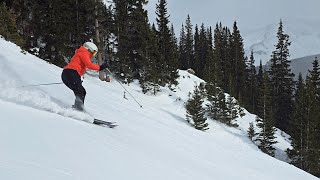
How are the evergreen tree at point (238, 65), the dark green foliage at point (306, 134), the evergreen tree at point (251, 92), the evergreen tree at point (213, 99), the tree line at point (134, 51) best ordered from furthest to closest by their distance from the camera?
the evergreen tree at point (238, 65), the evergreen tree at point (251, 92), the dark green foliage at point (306, 134), the evergreen tree at point (213, 99), the tree line at point (134, 51)

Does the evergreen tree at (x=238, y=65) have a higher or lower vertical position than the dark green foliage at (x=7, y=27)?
higher

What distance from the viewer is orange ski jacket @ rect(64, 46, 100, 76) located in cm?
1013

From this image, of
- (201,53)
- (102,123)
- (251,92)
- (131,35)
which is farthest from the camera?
(201,53)

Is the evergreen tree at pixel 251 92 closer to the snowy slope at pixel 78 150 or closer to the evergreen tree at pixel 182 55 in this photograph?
the evergreen tree at pixel 182 55

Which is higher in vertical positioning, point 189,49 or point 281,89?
point 189,49

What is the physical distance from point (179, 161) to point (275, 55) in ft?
190

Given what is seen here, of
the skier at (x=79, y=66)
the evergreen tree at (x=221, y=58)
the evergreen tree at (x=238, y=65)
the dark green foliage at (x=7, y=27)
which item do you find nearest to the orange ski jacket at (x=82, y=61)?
the skier at (x=79, y=66)

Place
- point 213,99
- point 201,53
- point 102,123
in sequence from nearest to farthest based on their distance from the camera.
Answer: point 102,123
point 213,99
point 201,53

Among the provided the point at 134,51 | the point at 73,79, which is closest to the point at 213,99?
the point at 134,51

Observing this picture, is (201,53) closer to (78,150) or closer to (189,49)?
(189,49)

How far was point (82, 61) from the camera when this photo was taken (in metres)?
10.3

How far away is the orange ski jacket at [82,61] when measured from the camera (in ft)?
33.2

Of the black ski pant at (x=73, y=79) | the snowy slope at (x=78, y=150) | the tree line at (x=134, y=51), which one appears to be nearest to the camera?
the snowy slope at (x=78, y=150)

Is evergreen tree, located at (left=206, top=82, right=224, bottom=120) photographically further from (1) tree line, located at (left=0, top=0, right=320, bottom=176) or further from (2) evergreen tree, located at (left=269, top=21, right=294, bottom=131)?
(2) evergreen tree, located at (left=269, top=21, right=294, bottom=131)
